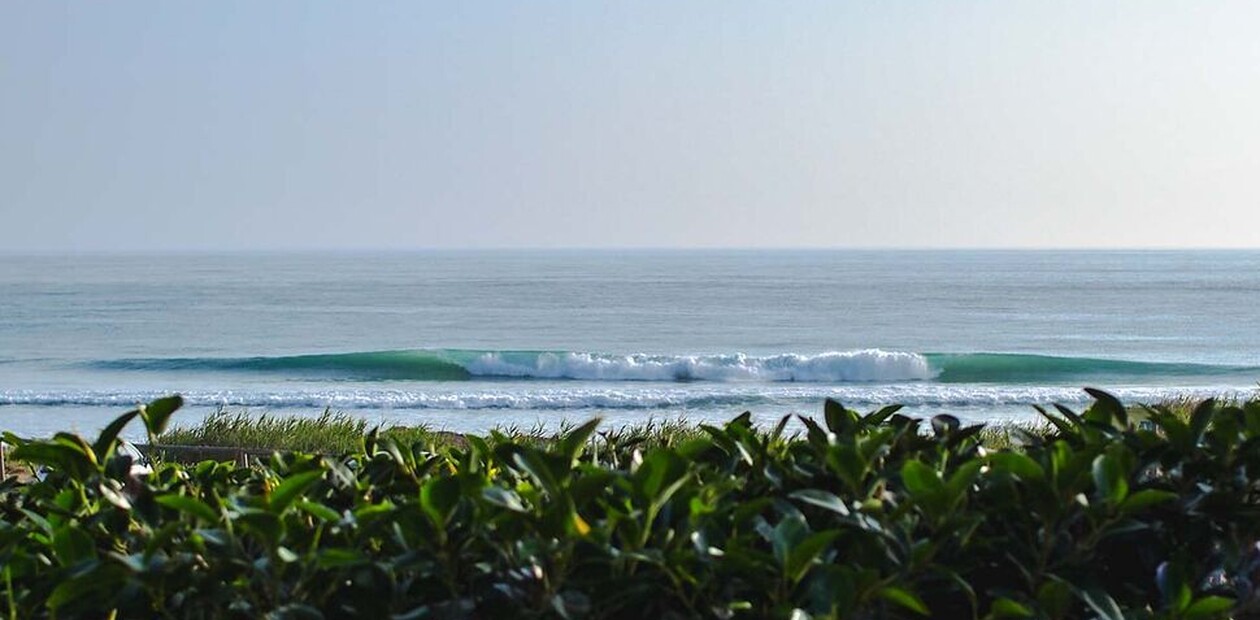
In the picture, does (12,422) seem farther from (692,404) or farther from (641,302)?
(641,302)

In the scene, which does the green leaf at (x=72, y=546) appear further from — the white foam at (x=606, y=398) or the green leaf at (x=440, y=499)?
the white foam at (x=606, y=398)

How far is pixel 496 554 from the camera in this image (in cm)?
199

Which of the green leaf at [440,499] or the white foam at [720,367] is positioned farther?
the white foam at [720,367]

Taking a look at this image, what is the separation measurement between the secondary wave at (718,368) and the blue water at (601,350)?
2.9 inches

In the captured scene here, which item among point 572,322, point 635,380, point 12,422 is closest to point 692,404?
point 635,380

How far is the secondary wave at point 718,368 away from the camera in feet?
107

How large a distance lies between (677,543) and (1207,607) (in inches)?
29.2

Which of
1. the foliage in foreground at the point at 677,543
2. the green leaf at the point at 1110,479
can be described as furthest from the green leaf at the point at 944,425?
the green leaf at the point at 1110,479

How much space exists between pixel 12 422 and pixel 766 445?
918 inches

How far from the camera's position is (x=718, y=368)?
1288 inches

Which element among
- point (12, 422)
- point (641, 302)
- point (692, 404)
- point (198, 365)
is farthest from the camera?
point (641, 302)

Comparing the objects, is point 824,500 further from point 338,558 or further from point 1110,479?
point 338,558

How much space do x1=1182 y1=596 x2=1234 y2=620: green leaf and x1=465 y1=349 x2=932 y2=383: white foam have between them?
29955 millimetres

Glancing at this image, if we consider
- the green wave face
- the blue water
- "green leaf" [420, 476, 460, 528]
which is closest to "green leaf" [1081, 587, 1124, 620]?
"green leaf" [420, 476, 460, 528]
